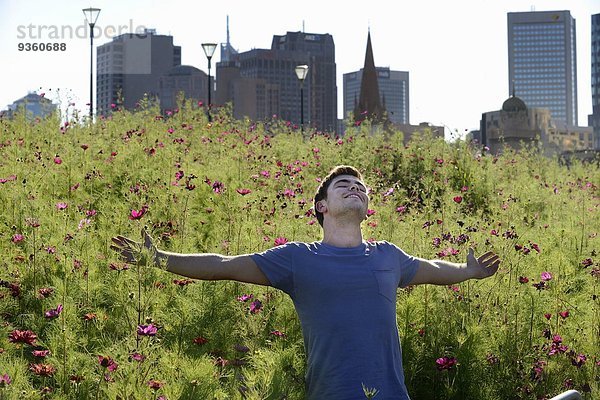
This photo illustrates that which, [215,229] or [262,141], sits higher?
[262,141]

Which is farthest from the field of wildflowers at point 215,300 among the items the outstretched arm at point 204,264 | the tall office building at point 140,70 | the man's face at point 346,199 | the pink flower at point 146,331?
the tall office building at point 140,70

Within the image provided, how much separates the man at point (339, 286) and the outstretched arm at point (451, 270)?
0.43ft

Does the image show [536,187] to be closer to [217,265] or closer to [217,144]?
[217,144]

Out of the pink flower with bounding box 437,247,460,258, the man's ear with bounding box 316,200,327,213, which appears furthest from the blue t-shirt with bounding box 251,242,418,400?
the pink flower with bounding box 437,247,460,258

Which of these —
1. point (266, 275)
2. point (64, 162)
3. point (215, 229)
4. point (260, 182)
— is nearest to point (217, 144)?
point (260, 182)

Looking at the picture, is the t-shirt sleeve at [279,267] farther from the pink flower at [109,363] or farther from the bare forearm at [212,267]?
the pink flower at [109,363]

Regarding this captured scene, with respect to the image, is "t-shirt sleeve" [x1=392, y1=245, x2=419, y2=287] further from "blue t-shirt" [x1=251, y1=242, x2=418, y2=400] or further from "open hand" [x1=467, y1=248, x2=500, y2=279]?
"open hand" [x1=467, y1=248, x2=500, y2=279]

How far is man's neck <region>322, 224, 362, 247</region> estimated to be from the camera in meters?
3.86

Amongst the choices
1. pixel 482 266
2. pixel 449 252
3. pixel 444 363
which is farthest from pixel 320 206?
pixel 449 252

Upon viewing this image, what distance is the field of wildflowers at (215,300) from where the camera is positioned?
3811 millimetres

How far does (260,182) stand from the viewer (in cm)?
860

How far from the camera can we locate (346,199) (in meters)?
3.90

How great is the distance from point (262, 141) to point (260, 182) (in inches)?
110

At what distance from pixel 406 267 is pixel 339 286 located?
0.53m
